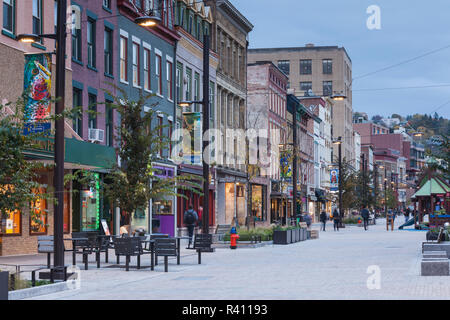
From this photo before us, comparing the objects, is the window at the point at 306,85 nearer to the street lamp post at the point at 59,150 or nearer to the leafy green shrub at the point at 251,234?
the leafy green shrub at the point at 251,234

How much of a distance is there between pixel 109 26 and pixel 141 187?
49.9 ft

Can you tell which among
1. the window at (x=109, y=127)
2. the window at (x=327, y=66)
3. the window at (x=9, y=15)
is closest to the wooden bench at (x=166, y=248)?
the window at (x=9, y=15)

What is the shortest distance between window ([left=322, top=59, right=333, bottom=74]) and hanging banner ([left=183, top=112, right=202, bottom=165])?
74.8m

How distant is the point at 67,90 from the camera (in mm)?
31047

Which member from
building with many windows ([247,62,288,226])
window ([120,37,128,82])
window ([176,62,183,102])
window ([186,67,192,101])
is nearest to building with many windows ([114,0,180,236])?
window ([120,37,128,82])

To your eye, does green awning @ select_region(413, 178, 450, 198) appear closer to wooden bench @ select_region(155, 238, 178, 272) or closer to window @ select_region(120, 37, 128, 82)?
window @ select_region(120, 37, 128, 82)

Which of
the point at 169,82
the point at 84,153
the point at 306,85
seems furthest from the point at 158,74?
the point at 306,85

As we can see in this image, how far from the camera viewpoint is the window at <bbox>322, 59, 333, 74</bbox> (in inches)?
4673

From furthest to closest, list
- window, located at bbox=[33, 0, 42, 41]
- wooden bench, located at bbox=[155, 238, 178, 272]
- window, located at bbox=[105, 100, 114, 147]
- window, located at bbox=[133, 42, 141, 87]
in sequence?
window, located at bbox=[133, 42, 141, 87] → window, located at bbox=[105, 100, 114, 147] → window, located at bbox=[33, 0, 42, 41] → wooden bench, located at bbox=[155, 238, 178, 272]

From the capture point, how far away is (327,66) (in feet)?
390

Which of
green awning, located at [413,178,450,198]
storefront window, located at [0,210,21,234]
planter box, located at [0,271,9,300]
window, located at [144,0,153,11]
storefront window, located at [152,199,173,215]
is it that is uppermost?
window, located at [144,0,153,11]

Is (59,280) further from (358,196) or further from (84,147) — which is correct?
(358,196)

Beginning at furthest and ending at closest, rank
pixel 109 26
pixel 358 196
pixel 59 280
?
pixel 358 196 < pixel 109 26 < pixel 59 280
